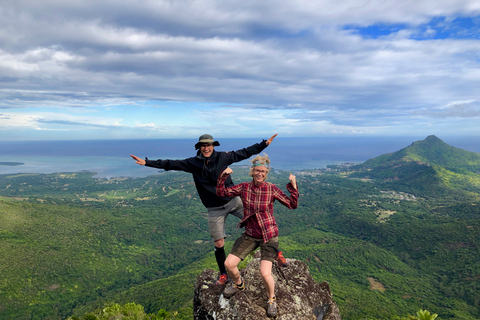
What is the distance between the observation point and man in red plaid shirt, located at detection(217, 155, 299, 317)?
23.2 feet

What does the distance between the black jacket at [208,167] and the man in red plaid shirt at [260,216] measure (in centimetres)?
94

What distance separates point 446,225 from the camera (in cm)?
10806

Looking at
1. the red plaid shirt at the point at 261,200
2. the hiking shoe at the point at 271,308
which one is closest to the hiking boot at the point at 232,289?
the hiking shoe at the point at 271,308

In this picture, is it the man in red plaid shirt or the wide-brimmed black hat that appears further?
the wide-brimmed black hat

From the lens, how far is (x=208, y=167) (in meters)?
8.06

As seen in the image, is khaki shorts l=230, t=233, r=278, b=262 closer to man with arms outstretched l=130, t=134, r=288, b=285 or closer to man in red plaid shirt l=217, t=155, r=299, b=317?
man in red plaid shirt l=217, t=155, r=299, b=317

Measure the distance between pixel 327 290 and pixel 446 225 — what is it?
13226 centimetres

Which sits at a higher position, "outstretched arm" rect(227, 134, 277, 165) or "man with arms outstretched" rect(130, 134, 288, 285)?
"outstretched arm" rect(227, 134, 277, 165)

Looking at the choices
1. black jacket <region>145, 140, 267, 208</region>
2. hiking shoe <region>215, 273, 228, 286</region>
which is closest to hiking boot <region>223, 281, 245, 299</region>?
hiking shoe <region>215, 273, 228, 286</region>

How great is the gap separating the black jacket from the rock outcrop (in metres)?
3.07

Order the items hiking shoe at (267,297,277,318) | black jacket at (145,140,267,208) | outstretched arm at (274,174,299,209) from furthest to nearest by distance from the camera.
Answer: black jacket at (145,140,267,208) < hiking shoe at (267,297,277,318) < outstretched arm at (274,174,299,209)

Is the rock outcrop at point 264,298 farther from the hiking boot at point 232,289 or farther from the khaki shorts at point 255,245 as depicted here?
the khaki shorts at point 255,245

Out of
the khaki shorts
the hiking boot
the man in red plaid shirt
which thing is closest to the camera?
the man in red plaid shirt

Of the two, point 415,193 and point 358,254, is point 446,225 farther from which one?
point 415,193
